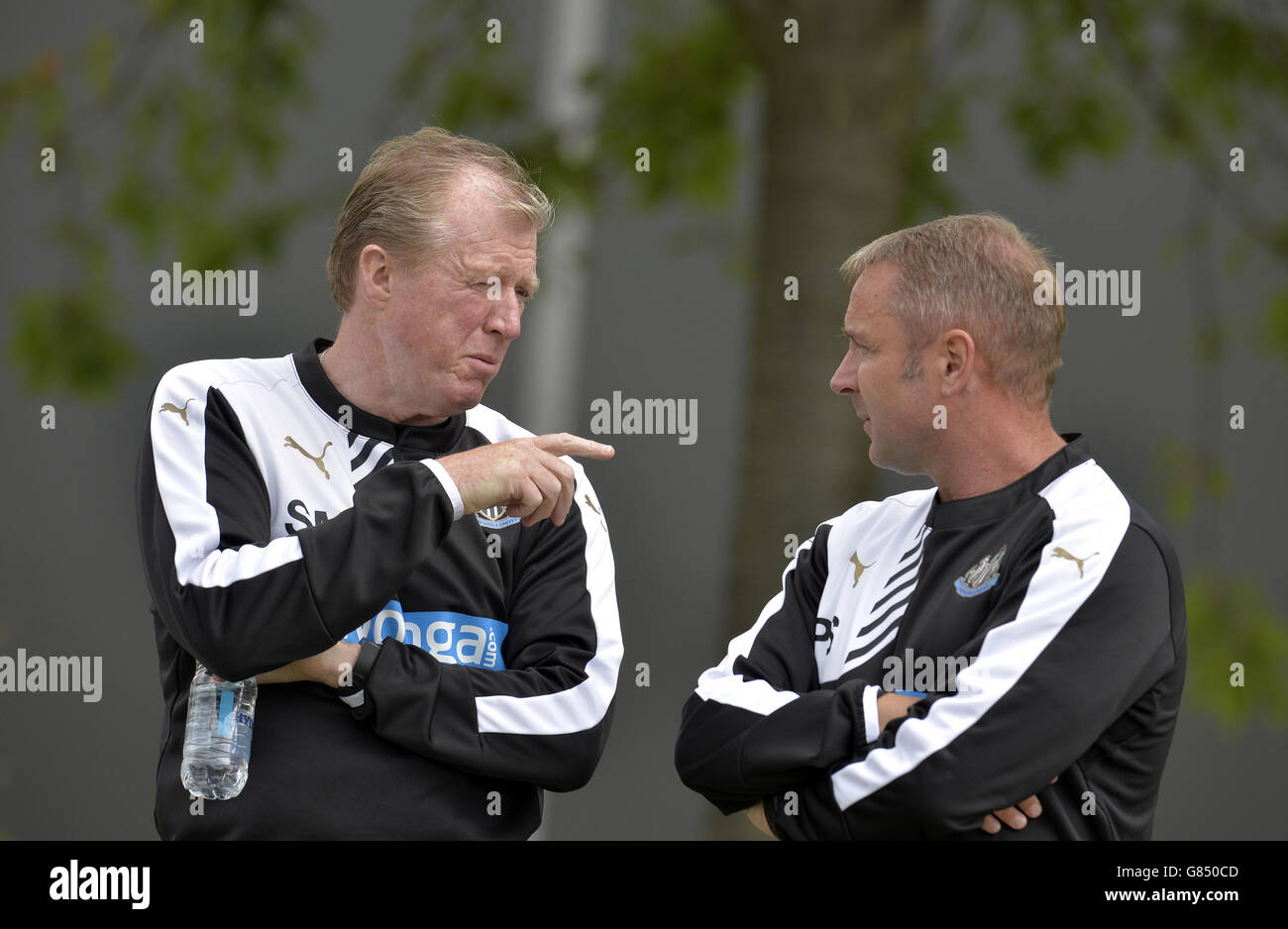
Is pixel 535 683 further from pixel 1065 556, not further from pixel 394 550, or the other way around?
pixel 1065 556

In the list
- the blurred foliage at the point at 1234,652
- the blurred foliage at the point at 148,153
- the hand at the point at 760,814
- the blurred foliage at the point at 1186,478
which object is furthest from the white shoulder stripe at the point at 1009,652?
the blurred foliage at the point at 148,153

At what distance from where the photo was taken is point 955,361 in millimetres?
2906

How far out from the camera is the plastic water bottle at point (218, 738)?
268 centimetres

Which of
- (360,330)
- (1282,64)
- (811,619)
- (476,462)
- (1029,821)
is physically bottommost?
(1029,821)

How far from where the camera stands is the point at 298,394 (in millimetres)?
2955

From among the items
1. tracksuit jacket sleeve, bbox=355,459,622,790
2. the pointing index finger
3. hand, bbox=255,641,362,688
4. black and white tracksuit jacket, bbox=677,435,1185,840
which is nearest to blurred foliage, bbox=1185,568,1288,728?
black and white tracksuit jacket, bbox=677,435,1185,840

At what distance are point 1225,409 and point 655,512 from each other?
2.21 meters

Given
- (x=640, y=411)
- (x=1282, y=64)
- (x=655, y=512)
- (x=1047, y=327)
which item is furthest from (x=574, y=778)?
(x=1282, y=64)

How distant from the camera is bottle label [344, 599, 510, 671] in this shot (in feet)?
9.30

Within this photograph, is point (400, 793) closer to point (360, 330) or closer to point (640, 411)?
point (360, 330)

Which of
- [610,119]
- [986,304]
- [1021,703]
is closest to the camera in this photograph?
[1021,703]

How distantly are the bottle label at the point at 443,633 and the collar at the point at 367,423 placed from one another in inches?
12.9

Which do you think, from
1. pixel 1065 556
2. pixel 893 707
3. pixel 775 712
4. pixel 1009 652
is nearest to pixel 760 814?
pixel 775 712

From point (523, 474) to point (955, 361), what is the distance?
854 mm
